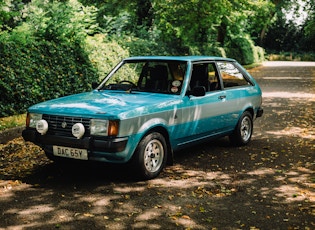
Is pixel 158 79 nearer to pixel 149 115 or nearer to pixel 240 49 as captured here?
pixel 149 115

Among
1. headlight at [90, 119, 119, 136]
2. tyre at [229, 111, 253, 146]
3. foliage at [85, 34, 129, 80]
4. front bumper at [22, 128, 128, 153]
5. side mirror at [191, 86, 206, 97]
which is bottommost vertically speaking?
tyre at [229, 111, 253, 146]

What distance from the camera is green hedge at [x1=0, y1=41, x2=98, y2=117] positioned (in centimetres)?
1051

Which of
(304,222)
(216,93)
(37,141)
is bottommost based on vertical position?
(304,222)

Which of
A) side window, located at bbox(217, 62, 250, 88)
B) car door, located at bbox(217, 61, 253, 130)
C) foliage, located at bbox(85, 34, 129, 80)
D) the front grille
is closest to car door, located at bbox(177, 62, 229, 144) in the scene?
car door, located at bbox(217, 61, 253, 130)

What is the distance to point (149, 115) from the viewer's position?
584cm

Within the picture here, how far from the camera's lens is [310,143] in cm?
855

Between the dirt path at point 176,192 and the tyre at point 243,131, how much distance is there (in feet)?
0.54

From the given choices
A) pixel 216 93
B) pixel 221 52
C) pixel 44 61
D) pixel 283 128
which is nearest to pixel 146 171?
pixel 216 93

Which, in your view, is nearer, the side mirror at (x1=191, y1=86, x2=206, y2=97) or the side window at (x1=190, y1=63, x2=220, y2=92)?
the side mirror at (x1=191, y1=86, x2=206, y2=97)

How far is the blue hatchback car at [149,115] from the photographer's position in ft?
18.1

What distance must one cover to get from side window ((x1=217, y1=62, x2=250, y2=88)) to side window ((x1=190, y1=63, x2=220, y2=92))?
232 mm

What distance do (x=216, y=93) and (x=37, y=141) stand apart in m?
3.12

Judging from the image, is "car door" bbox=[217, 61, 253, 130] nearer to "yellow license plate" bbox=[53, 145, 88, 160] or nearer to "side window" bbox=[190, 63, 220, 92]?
"side window" bbox=[190, 63, 220, 92]

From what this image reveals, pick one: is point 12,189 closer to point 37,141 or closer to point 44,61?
point 37,141
